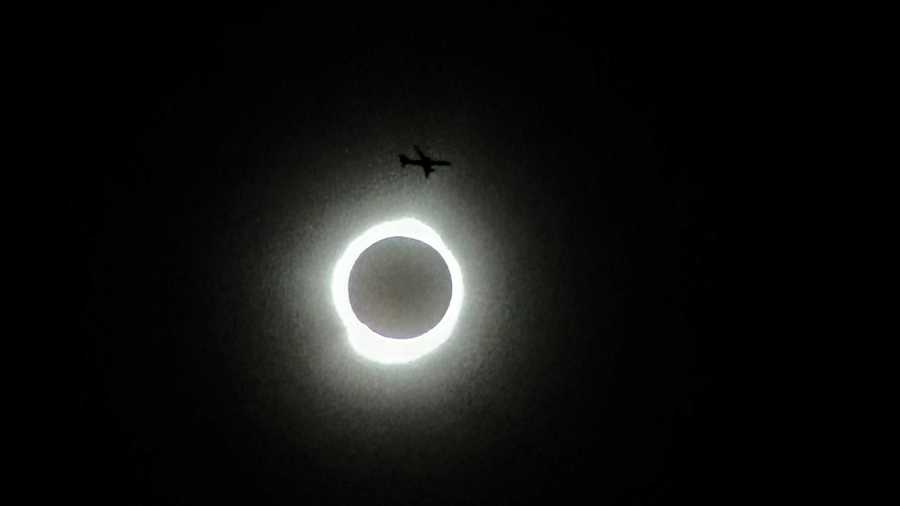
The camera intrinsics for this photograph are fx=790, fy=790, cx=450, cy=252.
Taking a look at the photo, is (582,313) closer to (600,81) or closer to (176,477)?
(600,81)

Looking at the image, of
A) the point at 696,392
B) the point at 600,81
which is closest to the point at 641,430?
the point at 696,392

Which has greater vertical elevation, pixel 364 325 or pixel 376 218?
pixel 376 218

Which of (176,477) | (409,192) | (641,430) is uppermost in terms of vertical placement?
(409,192)
